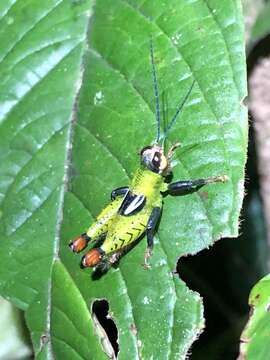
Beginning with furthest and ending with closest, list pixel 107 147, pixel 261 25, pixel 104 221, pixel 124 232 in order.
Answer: pixel 261 25 → pixel 124 232 → pixel 104 221 → pixel 107 147

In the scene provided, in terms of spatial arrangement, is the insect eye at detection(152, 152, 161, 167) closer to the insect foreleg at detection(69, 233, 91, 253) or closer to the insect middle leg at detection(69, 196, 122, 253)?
the insect middle leg at detection(69, 196, 122, 253)

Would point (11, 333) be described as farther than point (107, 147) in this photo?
Yes

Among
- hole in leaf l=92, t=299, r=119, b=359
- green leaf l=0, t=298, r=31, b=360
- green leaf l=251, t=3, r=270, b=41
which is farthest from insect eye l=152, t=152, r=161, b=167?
green leaf l=0, t=298, r=31, b=360

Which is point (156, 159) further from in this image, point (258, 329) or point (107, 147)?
point (258, 329)

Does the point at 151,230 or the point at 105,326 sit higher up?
the point at 151,230

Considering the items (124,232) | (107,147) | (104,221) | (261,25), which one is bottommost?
(124,232)

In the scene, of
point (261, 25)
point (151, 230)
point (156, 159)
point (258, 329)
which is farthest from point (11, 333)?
point (261, 25)

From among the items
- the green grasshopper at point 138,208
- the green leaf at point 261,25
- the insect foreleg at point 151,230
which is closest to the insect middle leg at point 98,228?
the green grasshopper at point 138,208

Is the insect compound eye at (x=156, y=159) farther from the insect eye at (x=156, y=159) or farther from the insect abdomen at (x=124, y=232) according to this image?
the insect abdomen at (x=124, y=232)
